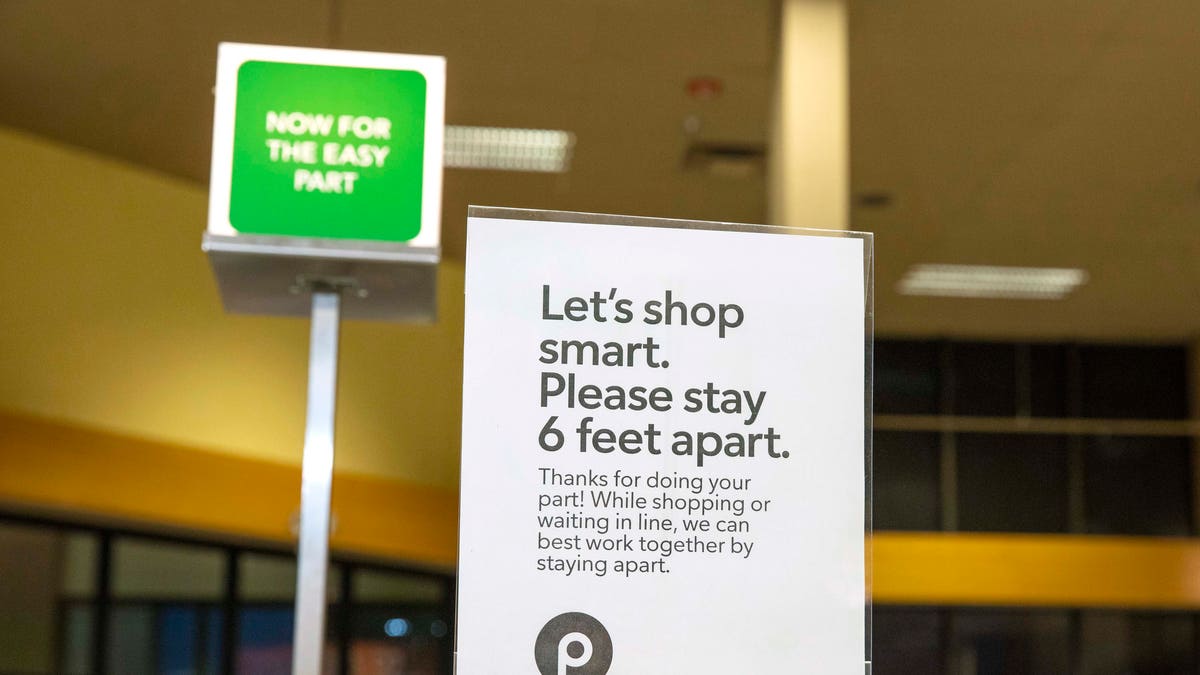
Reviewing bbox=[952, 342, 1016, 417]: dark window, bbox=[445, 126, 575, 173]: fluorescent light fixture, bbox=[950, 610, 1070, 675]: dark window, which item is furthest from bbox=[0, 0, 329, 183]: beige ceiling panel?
bbox=[950, 610, 1070, 675]: dark window

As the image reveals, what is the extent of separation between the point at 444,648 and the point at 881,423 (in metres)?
4.15

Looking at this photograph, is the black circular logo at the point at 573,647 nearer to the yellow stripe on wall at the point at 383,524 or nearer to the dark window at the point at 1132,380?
the yellow stripe on wall at the point at 383,524

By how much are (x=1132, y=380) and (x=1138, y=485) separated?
2.82ft

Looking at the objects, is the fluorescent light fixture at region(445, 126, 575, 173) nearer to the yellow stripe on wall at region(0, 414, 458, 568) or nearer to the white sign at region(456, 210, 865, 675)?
the yellow stripe on wall at region(0, 414, 458, 568)

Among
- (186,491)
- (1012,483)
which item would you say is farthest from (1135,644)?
(186,491)

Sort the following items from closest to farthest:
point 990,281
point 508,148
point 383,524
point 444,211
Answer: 1. point 508,148
2. point 383,524
3. point 444,211
4. point 990,281

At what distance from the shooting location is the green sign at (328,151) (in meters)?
2.77

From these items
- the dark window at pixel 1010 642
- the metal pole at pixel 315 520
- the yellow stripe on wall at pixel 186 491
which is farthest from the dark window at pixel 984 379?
the metal pole at pixel 315 520

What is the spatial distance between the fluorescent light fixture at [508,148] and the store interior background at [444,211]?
115mm

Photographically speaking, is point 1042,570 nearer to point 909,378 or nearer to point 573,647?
point 909,378

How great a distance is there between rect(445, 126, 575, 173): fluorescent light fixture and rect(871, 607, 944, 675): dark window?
208 inches

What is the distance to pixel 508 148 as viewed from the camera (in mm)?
7180

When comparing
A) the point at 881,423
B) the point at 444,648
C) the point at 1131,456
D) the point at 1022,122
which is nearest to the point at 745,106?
the point at 1022,122

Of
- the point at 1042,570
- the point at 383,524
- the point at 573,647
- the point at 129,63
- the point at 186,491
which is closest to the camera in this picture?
the point at 573,647
